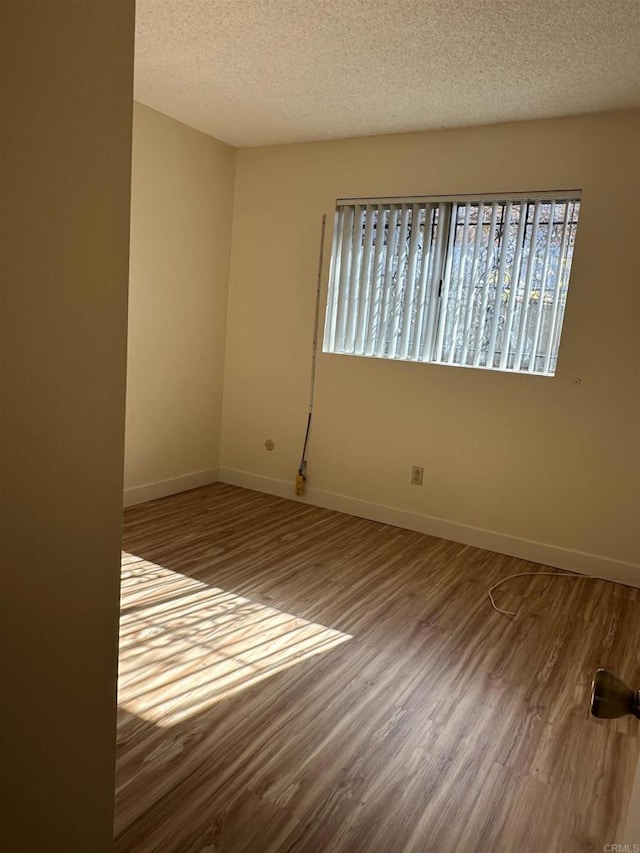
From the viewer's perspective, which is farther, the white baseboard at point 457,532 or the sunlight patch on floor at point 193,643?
the white baseboard at point 457,532

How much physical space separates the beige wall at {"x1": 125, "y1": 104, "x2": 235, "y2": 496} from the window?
0.94 m

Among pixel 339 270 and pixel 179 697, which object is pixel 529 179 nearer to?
pixel 339 270

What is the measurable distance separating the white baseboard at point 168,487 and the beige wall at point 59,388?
2.93 meters

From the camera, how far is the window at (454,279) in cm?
346

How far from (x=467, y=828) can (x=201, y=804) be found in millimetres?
711

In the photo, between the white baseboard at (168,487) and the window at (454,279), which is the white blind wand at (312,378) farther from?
the white baseboard at (168,487)

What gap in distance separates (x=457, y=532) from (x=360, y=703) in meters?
1.92

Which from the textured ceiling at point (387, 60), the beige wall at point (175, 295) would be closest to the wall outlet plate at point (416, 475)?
the beige wall at point (175, 295)

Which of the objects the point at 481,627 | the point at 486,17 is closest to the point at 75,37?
the point at 486,17

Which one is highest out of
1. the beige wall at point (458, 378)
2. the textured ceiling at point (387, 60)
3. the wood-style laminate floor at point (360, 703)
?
the textured ceiling at point (387, 60)

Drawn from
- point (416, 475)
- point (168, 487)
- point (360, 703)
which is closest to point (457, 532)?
point (416, 475)

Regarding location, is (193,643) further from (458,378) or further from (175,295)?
(175,295)

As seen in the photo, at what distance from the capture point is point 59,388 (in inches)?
33.9

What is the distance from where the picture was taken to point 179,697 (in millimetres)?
2047
